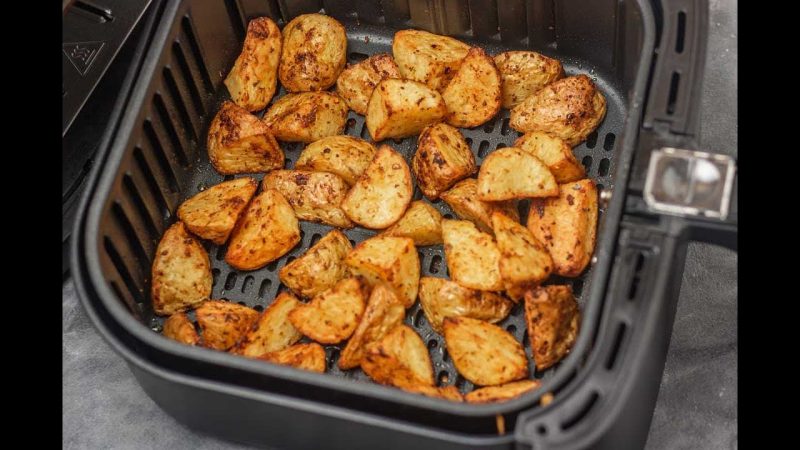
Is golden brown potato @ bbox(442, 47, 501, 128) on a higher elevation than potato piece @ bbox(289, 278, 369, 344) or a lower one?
higher

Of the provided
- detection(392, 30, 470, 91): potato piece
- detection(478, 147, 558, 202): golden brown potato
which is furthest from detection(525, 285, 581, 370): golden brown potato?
detection(392, 30, 470, 91): potato piece

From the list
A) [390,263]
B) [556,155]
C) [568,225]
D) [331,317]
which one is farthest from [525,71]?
[331,317]

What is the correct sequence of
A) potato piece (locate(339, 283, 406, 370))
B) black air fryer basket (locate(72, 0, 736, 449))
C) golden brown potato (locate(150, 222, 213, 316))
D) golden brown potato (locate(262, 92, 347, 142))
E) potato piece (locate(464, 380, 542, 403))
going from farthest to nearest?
golden brown potato (locate(262, 92, 347, 142)), golden brown potato (locate(150, 222, 213, 316)), potato piece (locate(339, 283, 406, 370)), potato piece (locate(464, 380, 542, 403)), black air fryer basket (locate(72, 0, 736, 449))

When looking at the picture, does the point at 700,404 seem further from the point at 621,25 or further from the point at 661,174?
the point at 621,25

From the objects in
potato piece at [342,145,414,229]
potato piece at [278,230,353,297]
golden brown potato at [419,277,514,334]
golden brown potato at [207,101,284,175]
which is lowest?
golden brown potato at [419,277,514,334]

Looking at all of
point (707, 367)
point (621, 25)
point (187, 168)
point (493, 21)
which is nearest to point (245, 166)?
point (187, 168)

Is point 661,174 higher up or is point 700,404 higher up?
point 661,174

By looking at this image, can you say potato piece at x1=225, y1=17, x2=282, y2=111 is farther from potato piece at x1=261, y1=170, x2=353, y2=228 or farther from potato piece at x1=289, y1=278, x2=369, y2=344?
potato piece at x1=289, y1=278, x2=369, y2=344

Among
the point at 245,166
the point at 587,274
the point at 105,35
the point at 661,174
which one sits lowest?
the point at 587,274
